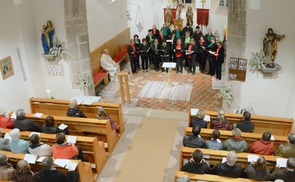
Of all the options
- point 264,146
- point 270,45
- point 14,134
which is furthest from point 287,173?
point 14,134

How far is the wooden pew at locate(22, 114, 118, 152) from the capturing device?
6.13 metres

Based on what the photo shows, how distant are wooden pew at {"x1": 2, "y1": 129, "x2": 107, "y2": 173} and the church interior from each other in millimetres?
30

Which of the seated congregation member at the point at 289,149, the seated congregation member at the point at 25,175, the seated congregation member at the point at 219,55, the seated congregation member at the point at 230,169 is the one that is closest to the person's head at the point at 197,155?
the seated congregation member at the point at 230,169

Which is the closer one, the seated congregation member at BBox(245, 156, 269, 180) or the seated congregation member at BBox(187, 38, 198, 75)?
the seated congregation member at BBox(245, 156, 269, 180)

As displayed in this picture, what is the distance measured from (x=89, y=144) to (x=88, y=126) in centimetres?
81

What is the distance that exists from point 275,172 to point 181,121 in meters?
3.49

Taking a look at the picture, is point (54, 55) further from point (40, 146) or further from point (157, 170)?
point (157, 170)

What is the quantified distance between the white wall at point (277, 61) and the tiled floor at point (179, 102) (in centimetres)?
137

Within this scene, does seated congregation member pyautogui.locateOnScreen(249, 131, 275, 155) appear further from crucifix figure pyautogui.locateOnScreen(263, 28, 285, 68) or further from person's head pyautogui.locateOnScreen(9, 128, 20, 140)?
person's head pyautogui.locateOnScreen(9, 128, 20, 140)

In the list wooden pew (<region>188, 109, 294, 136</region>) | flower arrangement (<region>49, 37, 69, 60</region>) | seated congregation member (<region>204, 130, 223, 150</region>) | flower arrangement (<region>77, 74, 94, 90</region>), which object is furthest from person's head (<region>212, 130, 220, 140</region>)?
flower arrangement (<region>49, 37, 69, 60</region>)

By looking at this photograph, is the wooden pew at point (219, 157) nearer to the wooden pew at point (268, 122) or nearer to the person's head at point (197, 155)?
the person's head at point (197, 155)

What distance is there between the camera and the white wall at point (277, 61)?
6.78 meters

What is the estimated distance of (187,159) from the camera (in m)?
5.20

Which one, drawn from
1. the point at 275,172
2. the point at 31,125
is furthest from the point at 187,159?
the point at 31,125
